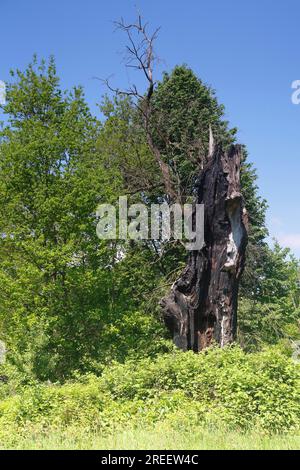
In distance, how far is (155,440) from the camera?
5980 mm

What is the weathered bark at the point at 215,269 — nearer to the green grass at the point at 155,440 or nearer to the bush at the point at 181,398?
the bush at the point at 181,398

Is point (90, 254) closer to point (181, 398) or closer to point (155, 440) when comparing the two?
point (181, 398)

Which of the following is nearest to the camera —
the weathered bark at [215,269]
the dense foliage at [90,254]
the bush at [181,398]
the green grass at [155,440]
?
the green grass at [155,440]

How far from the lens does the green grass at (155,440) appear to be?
579 cm

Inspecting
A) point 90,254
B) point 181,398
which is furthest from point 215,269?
point 90,254

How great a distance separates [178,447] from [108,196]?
14.0 metres

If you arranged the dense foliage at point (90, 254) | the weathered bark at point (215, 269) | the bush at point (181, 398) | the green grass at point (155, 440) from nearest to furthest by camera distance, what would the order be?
the green grass at point (155, 440) → the bush at point (181, 398) → the weathered bark at point (215, 269) → the dense foliage at point (90, 254)

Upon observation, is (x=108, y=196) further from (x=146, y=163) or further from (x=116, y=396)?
(x=116, y=396)

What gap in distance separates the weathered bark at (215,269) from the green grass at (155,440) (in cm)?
606

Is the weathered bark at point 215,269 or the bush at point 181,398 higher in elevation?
the weathered bark at point 215,269

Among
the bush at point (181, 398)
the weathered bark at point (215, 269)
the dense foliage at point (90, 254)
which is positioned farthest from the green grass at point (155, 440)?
the weathered bark at point (215, 269)

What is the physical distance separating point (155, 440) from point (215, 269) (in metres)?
7.15
